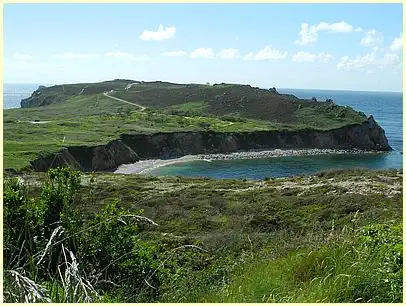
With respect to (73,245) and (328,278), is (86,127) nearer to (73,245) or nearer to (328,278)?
(73,245)

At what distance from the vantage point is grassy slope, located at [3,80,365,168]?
77750 mm

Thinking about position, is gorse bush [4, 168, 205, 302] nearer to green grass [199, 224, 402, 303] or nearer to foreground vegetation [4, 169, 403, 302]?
foreground vegetation [4, 169, 403, 302]

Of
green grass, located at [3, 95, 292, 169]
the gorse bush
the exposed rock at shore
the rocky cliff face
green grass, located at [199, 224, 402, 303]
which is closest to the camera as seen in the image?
green grass, located at [199, 224, 402, 303]

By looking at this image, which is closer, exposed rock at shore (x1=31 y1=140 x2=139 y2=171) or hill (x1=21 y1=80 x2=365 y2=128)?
exposed rock at shore (x1=31 y1=140 x2=139 y2=171)

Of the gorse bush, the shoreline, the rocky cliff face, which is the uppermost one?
the gorse bush

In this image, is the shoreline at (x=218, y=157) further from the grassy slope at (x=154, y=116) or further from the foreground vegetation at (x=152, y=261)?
the foreground vegetation at (x=152, y=261)

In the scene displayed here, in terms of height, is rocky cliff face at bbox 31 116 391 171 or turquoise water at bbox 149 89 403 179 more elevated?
rocky cliff face at bbox 31 116 391 171

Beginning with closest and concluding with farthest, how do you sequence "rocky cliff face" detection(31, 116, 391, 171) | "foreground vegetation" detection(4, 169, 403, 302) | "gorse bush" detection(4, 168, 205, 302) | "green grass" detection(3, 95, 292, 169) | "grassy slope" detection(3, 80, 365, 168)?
"foreground vegetation" detection(4, 169, 403, 302) → "gorse bush" detection(4, 168, 205, 302) → "green grass" detection(3, 95, 292, 169) → "rocky cliff face" detection(31, 116, 391, 171) → "grassy slope" detection(3, 80, 365, 168)

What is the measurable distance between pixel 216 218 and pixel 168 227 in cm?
403

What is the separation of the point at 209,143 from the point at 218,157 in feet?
26.4

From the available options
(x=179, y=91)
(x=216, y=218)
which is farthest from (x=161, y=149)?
(x=179, y=91)

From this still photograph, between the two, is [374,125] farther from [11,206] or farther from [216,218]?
[11,206]

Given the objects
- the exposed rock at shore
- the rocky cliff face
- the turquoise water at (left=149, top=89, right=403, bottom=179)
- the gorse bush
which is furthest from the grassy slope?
the gorse bush

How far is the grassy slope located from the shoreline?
7.31 m
